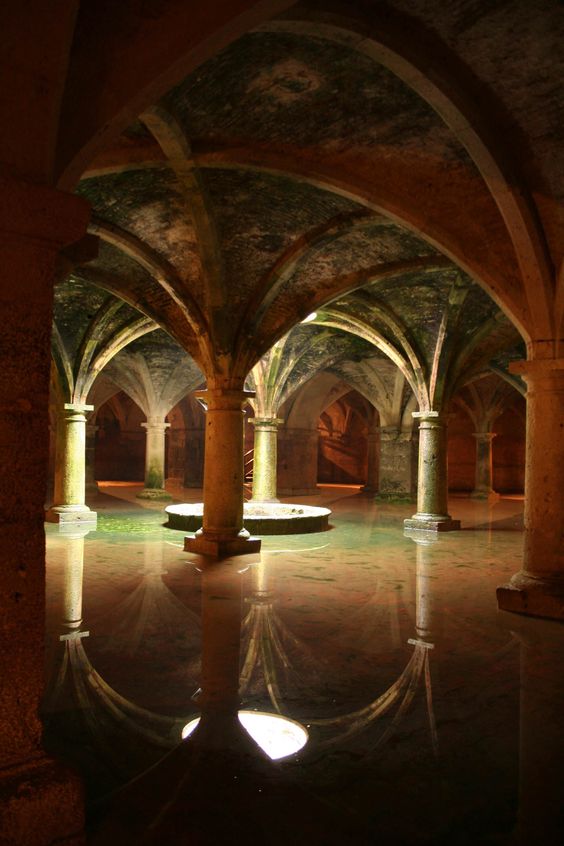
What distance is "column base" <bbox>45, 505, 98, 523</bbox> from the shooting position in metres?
12.4

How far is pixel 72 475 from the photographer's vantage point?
42.0 ft

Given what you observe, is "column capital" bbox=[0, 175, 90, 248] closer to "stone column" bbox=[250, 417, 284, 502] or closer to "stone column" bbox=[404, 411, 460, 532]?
"stone column" bbox=[404, 411, 460, 532]

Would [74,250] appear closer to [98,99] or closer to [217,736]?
[98,99]

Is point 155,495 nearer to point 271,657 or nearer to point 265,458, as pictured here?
point 265,458

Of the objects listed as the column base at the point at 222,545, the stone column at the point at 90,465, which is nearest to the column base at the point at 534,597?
the column base at the point at 222,545

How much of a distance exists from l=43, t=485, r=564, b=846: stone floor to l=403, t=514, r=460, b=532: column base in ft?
15.4

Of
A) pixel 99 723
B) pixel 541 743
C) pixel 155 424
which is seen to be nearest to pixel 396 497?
pixel 155 424

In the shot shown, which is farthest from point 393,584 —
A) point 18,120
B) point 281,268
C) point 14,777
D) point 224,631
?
point 18,120

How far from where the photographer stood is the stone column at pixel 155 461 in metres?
18.8

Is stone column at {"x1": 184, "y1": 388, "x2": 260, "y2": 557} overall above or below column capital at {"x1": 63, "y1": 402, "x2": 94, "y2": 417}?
below

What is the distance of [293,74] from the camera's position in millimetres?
4930

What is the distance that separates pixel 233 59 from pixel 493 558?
733 centimetres

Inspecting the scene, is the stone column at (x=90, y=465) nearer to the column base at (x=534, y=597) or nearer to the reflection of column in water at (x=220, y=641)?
the reflection of column in water at (x=220, y=641)

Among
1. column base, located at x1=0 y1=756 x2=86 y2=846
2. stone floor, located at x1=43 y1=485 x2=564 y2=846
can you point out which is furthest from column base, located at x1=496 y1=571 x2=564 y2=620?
column base, located at x1=0 y1=756 x2=86 y2=846
